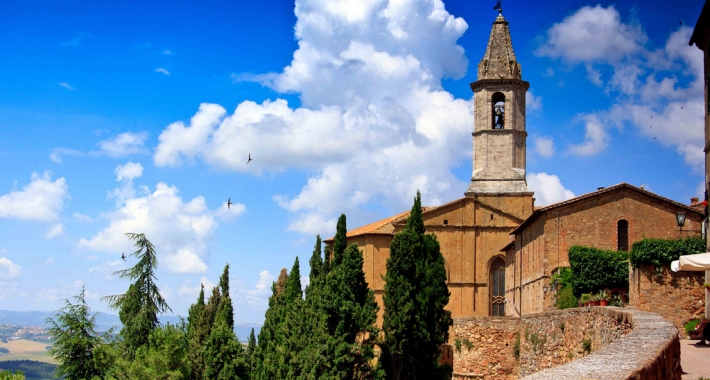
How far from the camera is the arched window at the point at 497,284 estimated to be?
5516 cm

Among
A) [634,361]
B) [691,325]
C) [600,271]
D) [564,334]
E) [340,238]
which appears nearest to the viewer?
[634,361]

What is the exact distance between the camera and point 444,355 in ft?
121

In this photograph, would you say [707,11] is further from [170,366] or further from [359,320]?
[170,366]

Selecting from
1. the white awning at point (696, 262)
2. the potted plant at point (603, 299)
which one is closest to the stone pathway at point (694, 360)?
the white awning at point (696, 262)

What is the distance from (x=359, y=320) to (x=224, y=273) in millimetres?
26411

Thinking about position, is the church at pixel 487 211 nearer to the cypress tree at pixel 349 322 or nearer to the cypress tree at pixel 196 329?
the cypress tree at pixel 196 329

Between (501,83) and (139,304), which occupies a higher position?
(501,83)

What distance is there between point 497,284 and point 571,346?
39.1m

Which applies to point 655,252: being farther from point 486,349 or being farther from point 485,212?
point 485,212

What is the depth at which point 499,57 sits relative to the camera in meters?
57.0

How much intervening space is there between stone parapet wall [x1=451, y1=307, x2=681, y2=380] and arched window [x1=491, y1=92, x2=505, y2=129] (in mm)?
28134

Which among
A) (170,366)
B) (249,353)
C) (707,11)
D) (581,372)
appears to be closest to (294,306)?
(170,366)

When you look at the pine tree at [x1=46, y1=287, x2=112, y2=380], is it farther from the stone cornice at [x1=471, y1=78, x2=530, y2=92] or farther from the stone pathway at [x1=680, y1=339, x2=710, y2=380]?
the stone cornice at [x1=471, y1=78, x2=530, y2=92]

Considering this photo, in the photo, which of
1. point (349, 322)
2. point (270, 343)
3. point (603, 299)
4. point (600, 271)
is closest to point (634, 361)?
point (603, 299)
